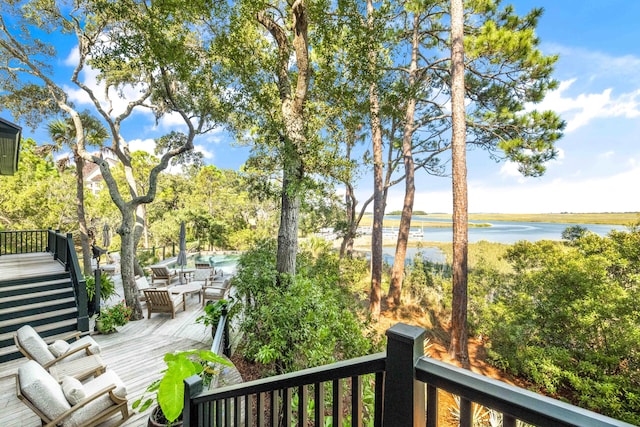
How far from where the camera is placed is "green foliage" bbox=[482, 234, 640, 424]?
187 inches

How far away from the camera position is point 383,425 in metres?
0.98

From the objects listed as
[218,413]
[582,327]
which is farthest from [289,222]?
[582,327]

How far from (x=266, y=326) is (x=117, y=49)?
18.1 feet

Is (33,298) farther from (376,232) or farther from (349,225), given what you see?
(349,225)

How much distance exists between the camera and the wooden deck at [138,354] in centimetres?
332

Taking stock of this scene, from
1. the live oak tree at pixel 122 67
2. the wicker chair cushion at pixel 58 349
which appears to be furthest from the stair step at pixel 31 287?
the wicker chair cushion at pixel 58 349

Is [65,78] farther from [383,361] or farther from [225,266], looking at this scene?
[383,361]

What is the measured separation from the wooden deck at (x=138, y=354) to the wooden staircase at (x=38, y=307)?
0.64m

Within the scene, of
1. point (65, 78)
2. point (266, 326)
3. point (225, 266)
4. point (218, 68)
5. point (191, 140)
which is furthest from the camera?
point (225, 266)

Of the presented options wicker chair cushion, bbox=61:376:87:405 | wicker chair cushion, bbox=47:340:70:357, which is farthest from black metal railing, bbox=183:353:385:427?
wicker chair cushion, bbox=47:340:70:357

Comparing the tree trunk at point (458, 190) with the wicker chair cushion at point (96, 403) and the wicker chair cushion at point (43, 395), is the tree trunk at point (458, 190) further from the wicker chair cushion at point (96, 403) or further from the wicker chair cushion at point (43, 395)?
the wicker chair cushion at point (43, 395)

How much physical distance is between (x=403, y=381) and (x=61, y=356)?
501cm

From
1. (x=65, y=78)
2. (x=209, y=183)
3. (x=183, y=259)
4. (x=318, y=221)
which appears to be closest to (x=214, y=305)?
(x=183, y=259)

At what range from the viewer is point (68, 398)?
2848mm
